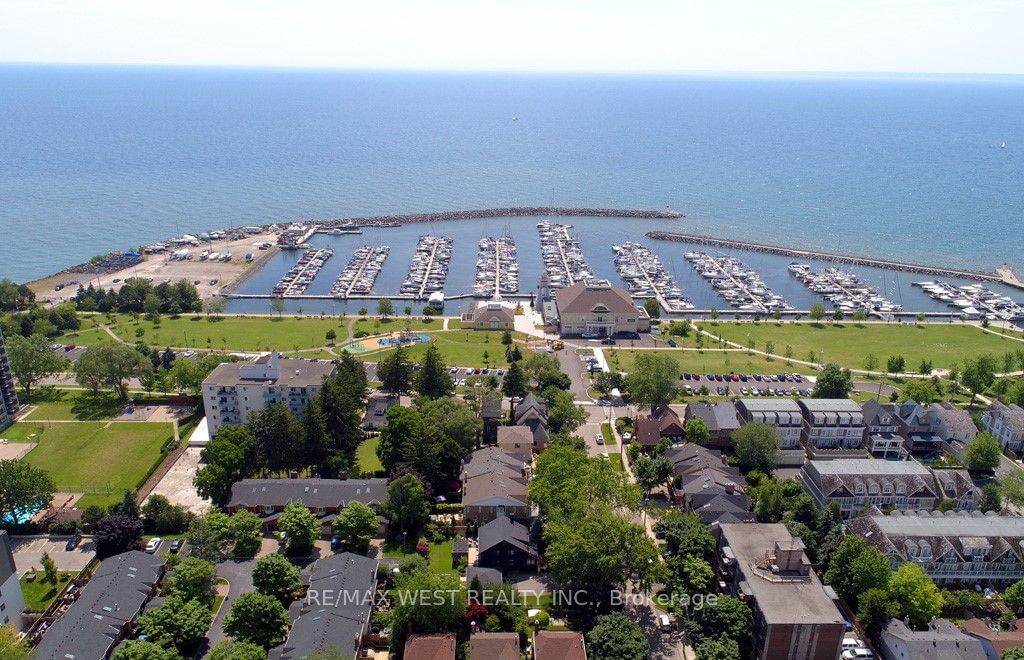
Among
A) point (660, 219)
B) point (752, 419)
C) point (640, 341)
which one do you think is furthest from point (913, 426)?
point (660, 219)

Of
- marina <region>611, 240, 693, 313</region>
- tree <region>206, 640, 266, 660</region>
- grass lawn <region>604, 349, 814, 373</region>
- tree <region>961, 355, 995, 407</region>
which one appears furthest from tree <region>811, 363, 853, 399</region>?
tree <region>206, 640, 266, 660</region>

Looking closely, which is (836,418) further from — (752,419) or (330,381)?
(330,381)

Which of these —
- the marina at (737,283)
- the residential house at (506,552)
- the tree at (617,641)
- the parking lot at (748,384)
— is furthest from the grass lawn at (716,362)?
the tree at (617,641)

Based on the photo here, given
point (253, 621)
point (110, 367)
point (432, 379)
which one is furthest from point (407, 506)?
point (110, 367)

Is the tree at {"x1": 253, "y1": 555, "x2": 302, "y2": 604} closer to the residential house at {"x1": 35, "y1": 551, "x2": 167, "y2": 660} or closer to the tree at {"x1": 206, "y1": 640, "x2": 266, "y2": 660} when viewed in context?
the tree at {"x1": 206, "y1": 640, "x2": 266, "y2": 660}

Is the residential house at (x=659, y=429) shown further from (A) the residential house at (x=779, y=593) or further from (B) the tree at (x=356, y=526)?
(B) the tree at (x=356, y=526)

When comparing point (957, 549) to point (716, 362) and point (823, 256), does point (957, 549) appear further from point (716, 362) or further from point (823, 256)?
point (823, 256)
